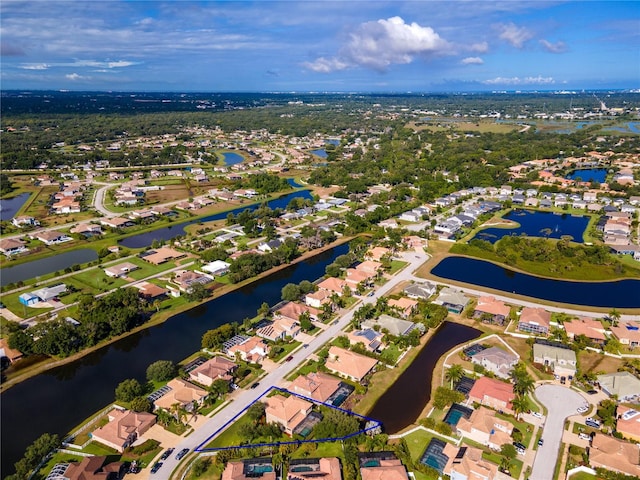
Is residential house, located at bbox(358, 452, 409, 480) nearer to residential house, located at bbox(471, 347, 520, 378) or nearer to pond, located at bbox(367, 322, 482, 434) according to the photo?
pond, located at bbox(367, 322, 482, 434)

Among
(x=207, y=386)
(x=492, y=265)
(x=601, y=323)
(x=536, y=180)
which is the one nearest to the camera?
(x=207, y=386)

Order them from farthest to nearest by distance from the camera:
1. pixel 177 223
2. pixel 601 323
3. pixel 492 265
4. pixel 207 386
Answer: pixel 177 223
pixel 492 265
pixel 601 323
pixel 207 386

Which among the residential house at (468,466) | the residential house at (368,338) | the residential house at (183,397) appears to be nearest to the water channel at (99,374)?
the residential house at (183,397)

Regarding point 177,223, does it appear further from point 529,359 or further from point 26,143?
point 26,143

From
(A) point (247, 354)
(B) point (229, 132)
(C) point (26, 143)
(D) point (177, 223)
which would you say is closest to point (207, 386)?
(A) point (247, 354)

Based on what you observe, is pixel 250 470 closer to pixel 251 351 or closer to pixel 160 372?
pixel 251 351

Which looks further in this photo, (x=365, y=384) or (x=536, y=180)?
(x=536, y=180)

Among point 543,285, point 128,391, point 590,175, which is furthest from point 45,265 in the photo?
point 590,175

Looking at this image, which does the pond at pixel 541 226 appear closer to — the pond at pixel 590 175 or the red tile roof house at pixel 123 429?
the pond at pixel 590 175

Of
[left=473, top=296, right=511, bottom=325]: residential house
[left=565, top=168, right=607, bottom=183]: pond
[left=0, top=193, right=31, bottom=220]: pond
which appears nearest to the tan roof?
[left=473, top=296, right=511, bottom=325]: residential house
